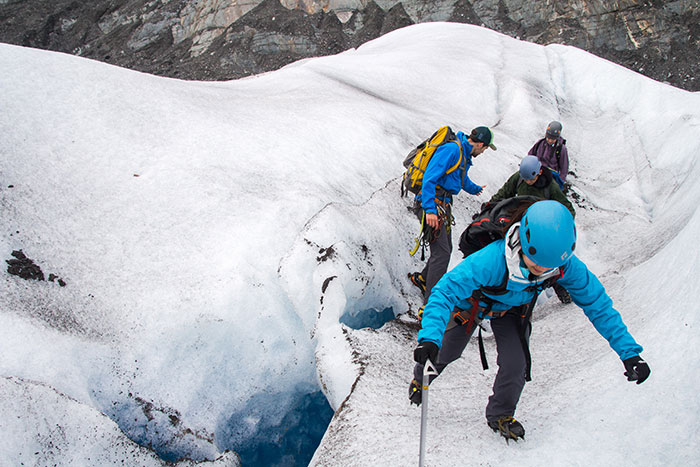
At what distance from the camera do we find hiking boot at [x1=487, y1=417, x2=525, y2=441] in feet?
9.53

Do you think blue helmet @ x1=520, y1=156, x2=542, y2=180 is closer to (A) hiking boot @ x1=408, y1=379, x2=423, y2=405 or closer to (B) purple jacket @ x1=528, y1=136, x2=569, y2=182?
(B) purple jacket @ x1=528, y1=136, x2=569, y2=182

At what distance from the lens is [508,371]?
9.71 feet

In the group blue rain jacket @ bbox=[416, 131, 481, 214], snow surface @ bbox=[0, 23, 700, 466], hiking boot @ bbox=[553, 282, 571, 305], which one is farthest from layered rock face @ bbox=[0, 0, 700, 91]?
blue rain jacket @ bbox=[416, 131, 481, 214]

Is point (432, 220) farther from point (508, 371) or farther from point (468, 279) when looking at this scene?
point (508, 371)

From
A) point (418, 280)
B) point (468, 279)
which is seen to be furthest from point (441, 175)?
point (468, 279)

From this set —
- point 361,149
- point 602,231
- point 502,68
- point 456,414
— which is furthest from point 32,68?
point 502,68

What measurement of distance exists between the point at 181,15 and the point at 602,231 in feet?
129

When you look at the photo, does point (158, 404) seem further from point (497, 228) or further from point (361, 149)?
point (361, 149)

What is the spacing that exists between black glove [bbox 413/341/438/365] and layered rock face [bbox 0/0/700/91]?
28.7 m

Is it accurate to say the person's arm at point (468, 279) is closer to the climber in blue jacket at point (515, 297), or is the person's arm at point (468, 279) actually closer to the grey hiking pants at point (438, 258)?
the climber in blue jacket at point (515, 297)

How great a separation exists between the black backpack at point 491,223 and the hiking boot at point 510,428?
1176 mm

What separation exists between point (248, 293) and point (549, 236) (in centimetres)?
265

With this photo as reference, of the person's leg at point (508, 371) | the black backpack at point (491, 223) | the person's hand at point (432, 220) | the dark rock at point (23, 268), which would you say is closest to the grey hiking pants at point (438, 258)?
the person's hand at point (432, 220)

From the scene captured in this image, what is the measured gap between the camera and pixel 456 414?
342 centimetres
